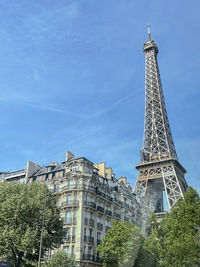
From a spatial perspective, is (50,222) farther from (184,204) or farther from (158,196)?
(158,196)

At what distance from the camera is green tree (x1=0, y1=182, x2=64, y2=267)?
32531 mm

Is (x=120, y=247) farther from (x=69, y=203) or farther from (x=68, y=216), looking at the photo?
(x=69, y=203)

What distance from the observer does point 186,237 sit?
3136 cm

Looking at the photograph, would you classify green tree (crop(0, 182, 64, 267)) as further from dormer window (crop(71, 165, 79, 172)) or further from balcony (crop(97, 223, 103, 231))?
dormer window (crop(71, 165, 79, 172))

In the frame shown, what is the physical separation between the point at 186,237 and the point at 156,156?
5332 centimetres

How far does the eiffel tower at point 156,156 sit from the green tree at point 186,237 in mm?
36737

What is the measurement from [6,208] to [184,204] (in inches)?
725

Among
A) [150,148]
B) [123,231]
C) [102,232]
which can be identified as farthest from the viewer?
[150,148]

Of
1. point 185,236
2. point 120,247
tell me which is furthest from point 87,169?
point 185,236

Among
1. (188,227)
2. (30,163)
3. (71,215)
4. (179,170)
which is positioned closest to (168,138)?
(179,170)

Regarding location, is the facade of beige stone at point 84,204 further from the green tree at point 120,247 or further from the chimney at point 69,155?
the green tree at point 120,247

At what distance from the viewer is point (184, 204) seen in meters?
35.4

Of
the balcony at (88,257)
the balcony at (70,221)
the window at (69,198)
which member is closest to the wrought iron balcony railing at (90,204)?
the window at (69,198)

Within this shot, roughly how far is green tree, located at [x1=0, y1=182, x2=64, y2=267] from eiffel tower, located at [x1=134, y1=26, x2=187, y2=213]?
39.0 metres
